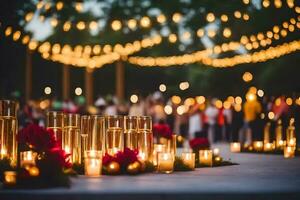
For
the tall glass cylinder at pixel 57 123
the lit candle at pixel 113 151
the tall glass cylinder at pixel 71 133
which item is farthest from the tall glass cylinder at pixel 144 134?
the tall glass cylinder at pixel 57 123

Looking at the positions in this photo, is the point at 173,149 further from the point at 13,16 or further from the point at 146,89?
the point at 146,89

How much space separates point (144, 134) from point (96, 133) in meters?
0.74

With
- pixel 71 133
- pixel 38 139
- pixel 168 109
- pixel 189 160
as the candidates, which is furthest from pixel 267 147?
pixel 38 139

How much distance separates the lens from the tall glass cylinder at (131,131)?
11.1 meters

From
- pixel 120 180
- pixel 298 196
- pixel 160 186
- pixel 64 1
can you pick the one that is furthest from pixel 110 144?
pixel 64 1

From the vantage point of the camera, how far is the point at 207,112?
2586 cm

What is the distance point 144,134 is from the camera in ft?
36.7

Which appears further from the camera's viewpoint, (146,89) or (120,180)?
(146,89)

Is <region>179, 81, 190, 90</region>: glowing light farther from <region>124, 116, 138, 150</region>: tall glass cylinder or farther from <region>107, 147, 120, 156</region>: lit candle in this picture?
<region>107, 147, 120, 156</region>: lit candle

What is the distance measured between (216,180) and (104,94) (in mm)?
54316

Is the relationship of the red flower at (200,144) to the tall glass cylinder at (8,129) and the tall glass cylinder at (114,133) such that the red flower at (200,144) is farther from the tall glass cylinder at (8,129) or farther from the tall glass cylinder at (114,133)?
the tall glass cylinder at (8,129)

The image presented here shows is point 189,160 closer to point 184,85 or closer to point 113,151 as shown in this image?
point 113,151

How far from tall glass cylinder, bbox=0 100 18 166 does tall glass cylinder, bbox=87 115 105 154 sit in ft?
3.83

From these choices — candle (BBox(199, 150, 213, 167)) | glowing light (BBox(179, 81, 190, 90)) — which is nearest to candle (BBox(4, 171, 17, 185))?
candle (BBox(199, 150, 213, 167))
